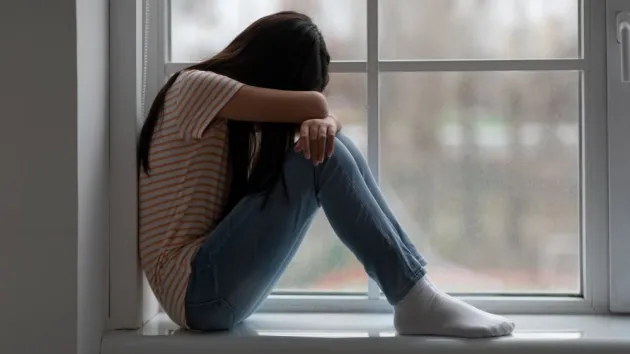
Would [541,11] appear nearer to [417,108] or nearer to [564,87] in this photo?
[564,87]

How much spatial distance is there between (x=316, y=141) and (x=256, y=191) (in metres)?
0.15

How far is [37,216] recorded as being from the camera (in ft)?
A: 4.21

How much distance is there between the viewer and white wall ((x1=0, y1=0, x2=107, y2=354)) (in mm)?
1273

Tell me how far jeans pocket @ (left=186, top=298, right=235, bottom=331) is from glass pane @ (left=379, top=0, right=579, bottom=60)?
0.58m

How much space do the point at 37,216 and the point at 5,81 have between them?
21cm

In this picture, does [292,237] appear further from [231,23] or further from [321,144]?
[231,23]

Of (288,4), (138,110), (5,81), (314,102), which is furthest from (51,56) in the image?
(288,4)

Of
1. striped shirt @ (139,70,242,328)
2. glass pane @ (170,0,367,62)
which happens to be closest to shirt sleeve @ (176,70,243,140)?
striped shirt @ (139,70,242,328)

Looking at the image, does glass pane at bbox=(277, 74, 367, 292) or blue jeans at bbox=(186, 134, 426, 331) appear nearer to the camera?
blue jeans at bbox=(186, 134, 426, 331)

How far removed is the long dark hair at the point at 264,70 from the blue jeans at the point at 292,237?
78mm

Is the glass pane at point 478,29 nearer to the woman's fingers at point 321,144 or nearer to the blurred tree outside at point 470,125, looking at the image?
the blurred tree outside at point 470,125

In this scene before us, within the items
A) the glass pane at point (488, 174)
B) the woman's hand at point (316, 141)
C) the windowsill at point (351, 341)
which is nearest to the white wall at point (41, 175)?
the windowsill at point (351, 341)

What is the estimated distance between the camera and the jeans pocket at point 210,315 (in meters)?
1.39

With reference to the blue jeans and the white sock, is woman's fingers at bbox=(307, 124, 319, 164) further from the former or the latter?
the white sock
